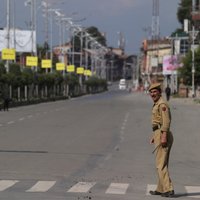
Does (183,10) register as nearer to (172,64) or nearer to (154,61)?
(172,64)

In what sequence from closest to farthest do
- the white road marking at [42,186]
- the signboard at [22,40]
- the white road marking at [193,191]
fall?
the white road marking at [193,191]
the white road marking at [42,186]
the signboard at [22,40]

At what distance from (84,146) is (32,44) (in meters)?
64.1

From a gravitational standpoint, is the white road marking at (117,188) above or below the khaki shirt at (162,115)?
below

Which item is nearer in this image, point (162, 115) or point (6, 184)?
point (162, 115)

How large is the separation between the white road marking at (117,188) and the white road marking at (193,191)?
1137 millimetres

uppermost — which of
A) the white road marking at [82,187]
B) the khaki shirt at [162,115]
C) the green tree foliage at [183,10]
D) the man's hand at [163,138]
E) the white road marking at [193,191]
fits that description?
the green tree foliage at [183,10]

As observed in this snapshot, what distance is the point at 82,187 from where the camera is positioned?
523 inches

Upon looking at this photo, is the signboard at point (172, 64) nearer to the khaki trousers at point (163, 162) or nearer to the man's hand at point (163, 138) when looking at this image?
the khaki trousers at point (163, 162)

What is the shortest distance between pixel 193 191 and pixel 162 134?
182cm

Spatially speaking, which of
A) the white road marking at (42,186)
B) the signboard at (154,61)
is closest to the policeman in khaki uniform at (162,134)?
the white road marking at (42,186)

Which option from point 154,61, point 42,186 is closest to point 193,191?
point 42,186

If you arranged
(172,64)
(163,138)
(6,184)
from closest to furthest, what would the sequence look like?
1. (163,138)
2. (6,184)
3. (172,64)

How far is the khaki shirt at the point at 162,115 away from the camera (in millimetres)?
11889

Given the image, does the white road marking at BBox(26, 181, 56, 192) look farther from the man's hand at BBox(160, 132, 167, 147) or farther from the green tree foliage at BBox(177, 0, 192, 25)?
the green tree foliage at BBox(177, 0, 192, 25)
